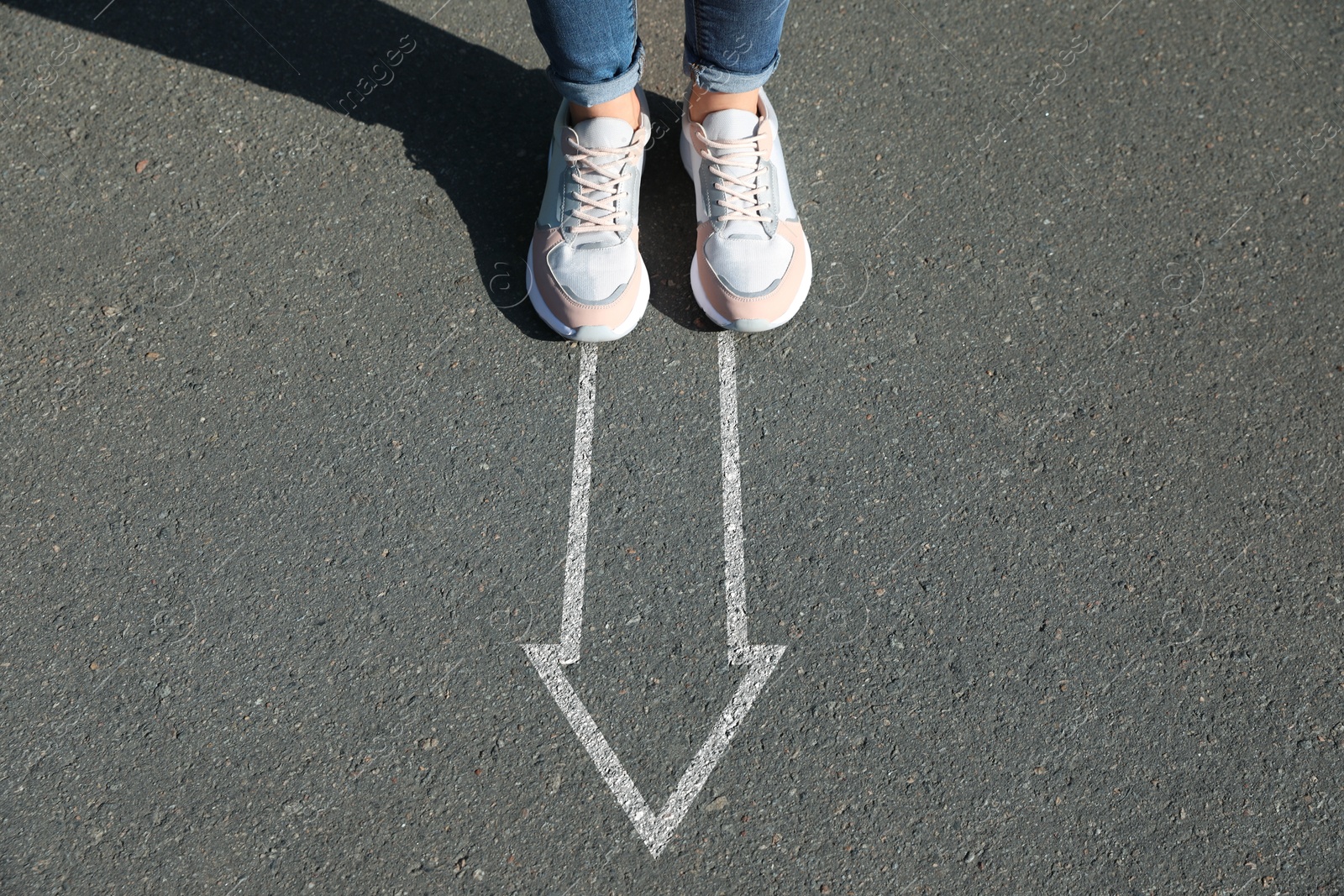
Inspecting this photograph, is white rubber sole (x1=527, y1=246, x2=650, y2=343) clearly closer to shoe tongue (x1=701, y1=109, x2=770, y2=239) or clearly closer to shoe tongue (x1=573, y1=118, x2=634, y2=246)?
shoe tongue (x1=573, y1=118, x2=634, y2=246)

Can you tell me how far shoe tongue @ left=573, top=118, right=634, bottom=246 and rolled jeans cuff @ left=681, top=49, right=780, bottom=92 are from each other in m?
0.30

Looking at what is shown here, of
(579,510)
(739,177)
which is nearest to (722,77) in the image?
(739,177)

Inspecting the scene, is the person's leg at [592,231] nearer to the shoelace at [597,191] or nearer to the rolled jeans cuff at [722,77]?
the shoelace at [597,191]

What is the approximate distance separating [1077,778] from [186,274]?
338cm

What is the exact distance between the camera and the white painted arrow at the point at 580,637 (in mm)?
2580

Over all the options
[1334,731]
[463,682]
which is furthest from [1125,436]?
[463,682]

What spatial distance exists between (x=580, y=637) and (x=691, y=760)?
0.50 metres

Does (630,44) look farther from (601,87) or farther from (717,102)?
(717,102)

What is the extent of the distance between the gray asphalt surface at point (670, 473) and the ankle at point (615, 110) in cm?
32

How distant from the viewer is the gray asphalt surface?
8.45 ft

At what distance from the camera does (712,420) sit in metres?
2.94

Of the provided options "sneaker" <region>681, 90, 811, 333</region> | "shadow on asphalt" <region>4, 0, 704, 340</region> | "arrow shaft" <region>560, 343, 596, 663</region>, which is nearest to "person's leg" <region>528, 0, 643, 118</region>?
"sneaker" <region>681, 90, 811, 333</region>

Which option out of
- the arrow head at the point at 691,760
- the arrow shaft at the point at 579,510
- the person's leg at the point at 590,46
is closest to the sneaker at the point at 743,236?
the person's leg at the point at 590,46

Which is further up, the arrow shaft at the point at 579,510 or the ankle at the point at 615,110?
the ankle at the point at 615,110
